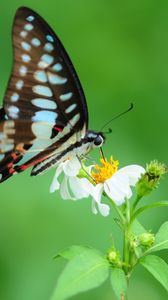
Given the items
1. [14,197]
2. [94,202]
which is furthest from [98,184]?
[14,197]

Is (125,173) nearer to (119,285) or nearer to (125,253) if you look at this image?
(125,253)

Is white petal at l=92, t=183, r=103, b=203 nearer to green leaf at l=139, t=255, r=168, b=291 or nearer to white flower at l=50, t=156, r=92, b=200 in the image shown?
white flower at l=50, t=156, r=92, b=200

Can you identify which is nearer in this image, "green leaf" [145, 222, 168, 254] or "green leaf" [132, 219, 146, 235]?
"green leaf" [145, 222, 168, 254]

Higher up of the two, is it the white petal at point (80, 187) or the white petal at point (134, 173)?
the white petal at point (80, 187)

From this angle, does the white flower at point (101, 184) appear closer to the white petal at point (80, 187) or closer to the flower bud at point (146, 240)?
the white petal at point (80, 187)

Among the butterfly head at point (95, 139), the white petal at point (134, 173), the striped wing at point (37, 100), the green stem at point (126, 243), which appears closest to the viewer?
the green stem at point (126, 243)

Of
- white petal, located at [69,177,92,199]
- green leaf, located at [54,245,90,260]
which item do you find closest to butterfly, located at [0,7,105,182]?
white petal, located at [69,177,92,199]

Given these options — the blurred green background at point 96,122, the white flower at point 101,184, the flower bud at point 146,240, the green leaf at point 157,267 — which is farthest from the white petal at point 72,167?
the blurred green background at point 96,122
